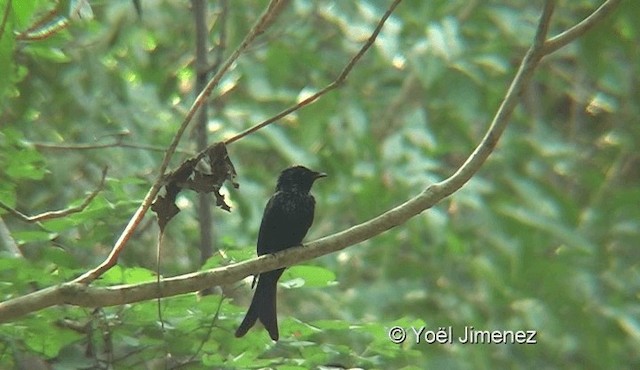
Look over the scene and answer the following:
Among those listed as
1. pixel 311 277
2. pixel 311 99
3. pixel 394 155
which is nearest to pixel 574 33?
pixel 311 99

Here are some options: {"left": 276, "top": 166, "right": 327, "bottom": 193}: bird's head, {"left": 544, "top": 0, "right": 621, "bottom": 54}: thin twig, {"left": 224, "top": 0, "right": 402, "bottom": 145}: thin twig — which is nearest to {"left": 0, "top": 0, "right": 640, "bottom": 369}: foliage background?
{"left": 276, "top": 166, "right": 327, "bottom": 193}: bird's head

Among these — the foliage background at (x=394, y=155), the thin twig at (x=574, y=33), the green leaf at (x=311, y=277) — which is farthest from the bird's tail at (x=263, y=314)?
the thin twig at (x=574, y=33)

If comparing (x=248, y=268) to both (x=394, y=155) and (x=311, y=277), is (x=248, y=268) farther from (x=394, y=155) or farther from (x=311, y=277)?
(x=394, y=155)

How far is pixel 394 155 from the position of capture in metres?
5.63

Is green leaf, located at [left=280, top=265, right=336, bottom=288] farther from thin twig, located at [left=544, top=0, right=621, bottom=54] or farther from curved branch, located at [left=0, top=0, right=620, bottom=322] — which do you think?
thin twig, located at [left=544, top=0, right=621, bottom=54]

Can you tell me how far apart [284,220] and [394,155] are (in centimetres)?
151

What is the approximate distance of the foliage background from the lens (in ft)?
17.0

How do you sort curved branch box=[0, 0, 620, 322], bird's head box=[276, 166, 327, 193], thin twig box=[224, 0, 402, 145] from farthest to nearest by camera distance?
bird's head box=[276, 166, 327, 193], thin twig box=[224, 0, 402, 145], curved branch box=[0, 0, 620, 322]

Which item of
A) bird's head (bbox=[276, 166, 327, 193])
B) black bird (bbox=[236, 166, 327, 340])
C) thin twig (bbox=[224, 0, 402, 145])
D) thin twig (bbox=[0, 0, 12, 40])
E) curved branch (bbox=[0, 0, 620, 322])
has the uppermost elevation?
bird's head (bbox=[276, 166, 327, 193])

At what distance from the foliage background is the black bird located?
0.42 meters

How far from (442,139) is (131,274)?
3071 mm

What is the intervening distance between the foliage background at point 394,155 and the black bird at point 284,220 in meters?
0.42

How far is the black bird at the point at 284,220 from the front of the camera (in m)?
3.94

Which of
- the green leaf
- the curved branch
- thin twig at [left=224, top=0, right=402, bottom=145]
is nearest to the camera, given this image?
the curved branch
